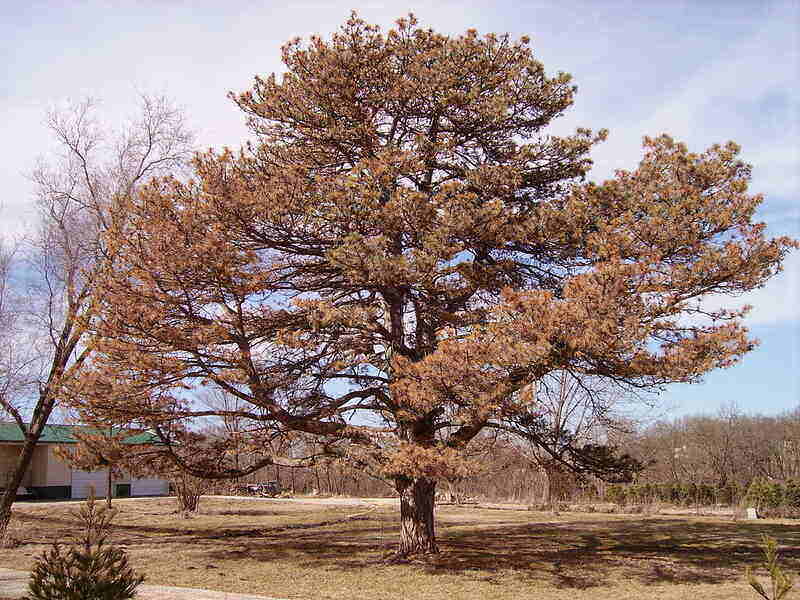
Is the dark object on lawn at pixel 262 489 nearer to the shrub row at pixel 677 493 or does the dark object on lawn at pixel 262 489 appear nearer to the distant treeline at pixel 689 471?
the distant treeline at pixel 689 471

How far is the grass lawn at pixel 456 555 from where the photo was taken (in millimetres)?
10055

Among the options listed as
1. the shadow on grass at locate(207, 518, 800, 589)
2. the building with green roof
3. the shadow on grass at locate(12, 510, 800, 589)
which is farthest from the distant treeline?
the building with green roof

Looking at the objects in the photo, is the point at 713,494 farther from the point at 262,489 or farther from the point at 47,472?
the point at 47,472

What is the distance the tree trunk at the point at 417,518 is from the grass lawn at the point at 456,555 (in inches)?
16.8

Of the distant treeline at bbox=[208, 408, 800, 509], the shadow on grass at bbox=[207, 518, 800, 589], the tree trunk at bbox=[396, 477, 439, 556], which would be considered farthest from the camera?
the distant treeline at bbox=[208, 408, 800, 509]

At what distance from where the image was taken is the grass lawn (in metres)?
10.1

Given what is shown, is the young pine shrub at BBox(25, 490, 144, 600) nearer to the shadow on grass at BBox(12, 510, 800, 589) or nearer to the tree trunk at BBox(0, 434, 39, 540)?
the shadow on grass at BBox(12, 510, 800, 589)

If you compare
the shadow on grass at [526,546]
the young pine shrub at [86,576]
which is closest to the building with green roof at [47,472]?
the shadow on grass at [526,546]

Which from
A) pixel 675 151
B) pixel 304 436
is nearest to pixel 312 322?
pixel 304 436

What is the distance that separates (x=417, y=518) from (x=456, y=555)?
167 cm

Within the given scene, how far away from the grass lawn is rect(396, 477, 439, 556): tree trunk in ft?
1.40

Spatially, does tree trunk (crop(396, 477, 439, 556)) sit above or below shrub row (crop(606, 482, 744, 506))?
above

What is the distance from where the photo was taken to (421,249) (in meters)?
10.8

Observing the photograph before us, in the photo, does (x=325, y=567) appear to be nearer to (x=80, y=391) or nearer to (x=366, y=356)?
(x=366, y=356)
